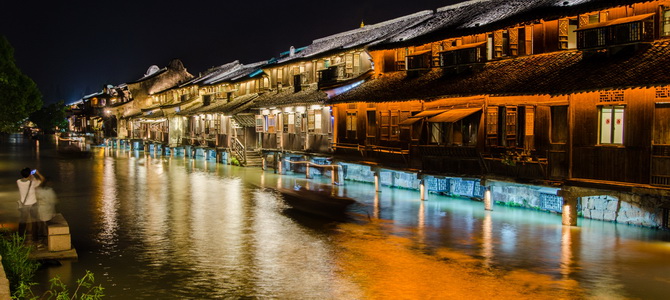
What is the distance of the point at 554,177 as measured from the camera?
72.6 feet

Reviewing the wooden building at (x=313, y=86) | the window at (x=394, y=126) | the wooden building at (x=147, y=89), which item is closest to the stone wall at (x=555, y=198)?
the window at (x=394, y=126)

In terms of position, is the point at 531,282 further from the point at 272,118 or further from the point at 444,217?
the point at 272,118

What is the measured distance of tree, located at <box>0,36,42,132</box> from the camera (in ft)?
167

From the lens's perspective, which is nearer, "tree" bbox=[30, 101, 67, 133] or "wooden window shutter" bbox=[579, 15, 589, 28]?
"wooden window shutter" bbox=[579, 15, 589, 28]

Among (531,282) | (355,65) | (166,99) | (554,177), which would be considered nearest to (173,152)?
(166,99)

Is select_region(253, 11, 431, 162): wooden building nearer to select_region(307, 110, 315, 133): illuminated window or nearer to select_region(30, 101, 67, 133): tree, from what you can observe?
select_region(307, 110, 315, 133): illuminated window

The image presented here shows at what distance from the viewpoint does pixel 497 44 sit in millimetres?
26859

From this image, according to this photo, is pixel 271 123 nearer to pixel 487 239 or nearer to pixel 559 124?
pixel 559 124

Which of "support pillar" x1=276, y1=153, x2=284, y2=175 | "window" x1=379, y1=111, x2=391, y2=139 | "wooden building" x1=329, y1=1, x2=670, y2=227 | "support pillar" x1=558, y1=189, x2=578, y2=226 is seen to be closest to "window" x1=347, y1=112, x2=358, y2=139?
"wooden building" x1=329, y1=1, x2=670, y2=227

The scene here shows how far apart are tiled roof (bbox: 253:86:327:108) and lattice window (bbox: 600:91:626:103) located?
19.3 meters

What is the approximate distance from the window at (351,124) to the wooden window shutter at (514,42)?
36.6 ft

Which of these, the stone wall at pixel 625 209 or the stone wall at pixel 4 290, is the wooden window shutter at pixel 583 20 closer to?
the stone wall at pixel 625 209

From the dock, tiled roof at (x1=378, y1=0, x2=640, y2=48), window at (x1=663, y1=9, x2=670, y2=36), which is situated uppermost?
tiled roof at (x1=378, y1=0, x2=640, y2=48)

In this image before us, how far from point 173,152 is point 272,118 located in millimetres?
32321
